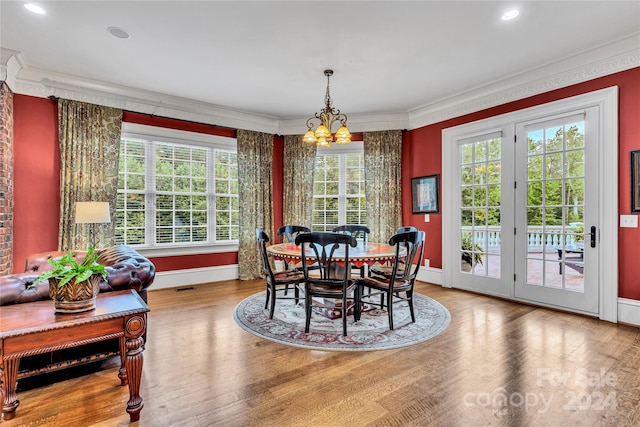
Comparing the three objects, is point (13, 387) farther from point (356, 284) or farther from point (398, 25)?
point (398, 25)

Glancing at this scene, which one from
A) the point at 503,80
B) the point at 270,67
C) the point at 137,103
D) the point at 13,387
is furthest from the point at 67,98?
the point at 503,80

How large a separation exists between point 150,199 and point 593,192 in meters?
5.73

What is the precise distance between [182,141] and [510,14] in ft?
14.9

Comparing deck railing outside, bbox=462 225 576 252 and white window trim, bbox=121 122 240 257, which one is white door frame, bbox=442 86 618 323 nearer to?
deck railing outside, bbox=462 225 576 252

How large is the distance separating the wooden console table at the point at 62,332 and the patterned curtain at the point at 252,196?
141 inches

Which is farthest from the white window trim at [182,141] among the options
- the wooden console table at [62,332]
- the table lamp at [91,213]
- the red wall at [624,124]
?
the red wall at [624,124]

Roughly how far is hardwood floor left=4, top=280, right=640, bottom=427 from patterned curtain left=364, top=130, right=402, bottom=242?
8.26ft

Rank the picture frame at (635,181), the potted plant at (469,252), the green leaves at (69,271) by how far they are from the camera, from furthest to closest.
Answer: the potted plant at (469,252) → the picture frame at (635,181) → the green leaves at (69,271)

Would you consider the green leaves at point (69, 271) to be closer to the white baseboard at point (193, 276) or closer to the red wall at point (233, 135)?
the red wall at point (233, 135)

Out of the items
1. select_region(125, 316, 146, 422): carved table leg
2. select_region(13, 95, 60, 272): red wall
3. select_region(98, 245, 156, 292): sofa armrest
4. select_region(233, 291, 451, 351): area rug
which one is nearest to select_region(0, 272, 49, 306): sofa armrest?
select_region(98, 245, 156, 292): sofa armrest

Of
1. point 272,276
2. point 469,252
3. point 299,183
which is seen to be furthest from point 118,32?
point 469,252

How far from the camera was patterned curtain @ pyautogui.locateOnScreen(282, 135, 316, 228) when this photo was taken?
A: 581cm

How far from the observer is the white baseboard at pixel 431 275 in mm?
5106

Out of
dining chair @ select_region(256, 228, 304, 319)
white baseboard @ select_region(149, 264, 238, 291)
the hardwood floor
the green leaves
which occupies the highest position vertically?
the green leaves
